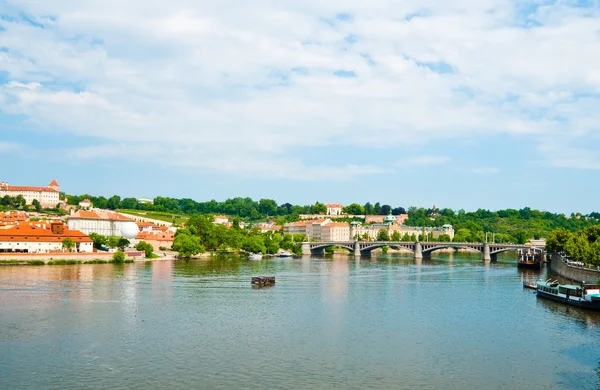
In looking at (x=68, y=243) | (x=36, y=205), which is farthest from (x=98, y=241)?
(x=36, y=205)

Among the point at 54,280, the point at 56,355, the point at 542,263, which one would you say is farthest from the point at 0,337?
the point at 542,263

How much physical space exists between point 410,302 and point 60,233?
52359mm

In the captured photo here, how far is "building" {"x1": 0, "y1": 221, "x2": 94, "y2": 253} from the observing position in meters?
75.8

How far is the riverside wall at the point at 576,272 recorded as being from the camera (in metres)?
53.2

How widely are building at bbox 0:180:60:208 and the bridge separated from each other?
7118cm

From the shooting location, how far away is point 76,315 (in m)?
36.3

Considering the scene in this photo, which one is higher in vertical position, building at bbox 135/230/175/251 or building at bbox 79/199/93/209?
building at bbox 79/199/93/209

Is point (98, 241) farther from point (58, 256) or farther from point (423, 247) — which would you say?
point (423, 247)

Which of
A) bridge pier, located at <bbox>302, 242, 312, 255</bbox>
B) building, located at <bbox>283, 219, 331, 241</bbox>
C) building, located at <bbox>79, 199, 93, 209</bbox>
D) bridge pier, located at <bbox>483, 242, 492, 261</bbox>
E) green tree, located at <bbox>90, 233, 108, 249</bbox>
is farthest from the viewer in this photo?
building, located at <bbox>283, 219, 331, 241</bbox>

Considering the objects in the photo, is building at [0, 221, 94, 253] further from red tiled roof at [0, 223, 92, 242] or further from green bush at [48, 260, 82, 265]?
green bush at [48, 260, 82, 265]

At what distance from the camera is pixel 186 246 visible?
9112 centimetres

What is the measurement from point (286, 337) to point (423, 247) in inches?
3356

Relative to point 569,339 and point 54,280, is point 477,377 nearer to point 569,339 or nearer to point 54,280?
point 569,339

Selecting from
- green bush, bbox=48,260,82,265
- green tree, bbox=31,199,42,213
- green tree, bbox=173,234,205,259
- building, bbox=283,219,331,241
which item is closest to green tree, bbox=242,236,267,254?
green tree, bbox=173,234,205,259
